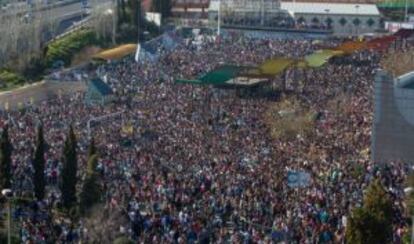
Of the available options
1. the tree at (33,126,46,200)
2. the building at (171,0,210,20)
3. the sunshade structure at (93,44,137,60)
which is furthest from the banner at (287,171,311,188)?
the building at (171,0,210,20)

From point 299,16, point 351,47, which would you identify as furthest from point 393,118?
point 299,16

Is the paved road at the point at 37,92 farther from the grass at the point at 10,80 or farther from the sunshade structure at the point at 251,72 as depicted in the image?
the sunshade structure at the point at 251,72

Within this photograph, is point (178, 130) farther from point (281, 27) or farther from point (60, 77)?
point (281, 27)

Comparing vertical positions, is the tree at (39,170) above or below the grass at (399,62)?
above

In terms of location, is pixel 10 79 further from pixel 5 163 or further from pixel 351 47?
pixel 5 163

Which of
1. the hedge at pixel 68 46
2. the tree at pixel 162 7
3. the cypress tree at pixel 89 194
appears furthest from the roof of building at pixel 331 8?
the cypress tree at pixel 89 194
